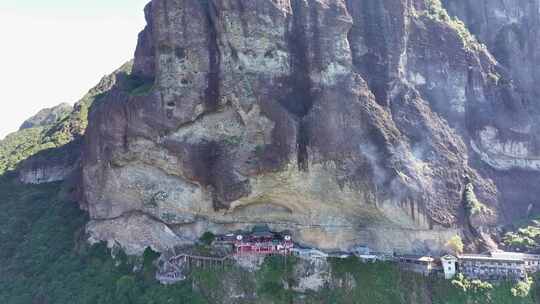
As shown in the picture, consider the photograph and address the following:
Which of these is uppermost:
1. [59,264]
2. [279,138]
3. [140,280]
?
[279,138]

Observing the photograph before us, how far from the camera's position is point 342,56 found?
119 feet

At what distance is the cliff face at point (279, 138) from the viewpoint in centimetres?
3509

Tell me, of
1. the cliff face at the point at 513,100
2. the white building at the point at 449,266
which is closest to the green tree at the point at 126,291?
the white building at the point at 449,266

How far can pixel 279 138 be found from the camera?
35000 mm

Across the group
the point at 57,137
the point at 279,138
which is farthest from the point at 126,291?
the point at 57,137

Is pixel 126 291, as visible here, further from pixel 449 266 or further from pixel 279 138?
pixel 449 266

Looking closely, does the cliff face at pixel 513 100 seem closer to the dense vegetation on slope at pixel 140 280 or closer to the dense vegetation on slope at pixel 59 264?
the dense vegetation on slope at pixel 140 280

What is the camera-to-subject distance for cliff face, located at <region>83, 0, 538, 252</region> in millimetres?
35094

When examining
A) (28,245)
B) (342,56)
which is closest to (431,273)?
(342,56)

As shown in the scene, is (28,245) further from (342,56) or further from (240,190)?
(342,56)

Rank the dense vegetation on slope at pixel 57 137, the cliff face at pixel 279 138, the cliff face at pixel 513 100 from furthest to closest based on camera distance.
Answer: the dense vegetation on slope at pixel 57 137, the cliff face at pixel 513 100, the cliff face at pixel 279 138

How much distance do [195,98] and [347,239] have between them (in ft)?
40.2

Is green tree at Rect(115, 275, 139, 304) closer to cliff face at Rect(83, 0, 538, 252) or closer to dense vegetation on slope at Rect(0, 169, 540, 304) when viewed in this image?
dense vegetation on slope at Rect(0, 169, 540, 304)

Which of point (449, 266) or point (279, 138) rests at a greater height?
point (279, 138)
